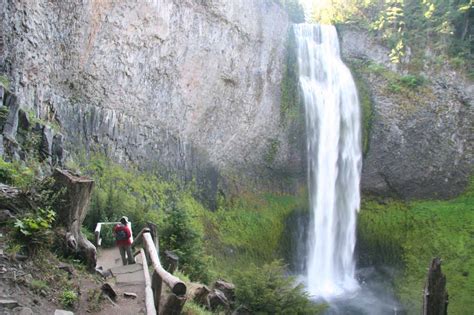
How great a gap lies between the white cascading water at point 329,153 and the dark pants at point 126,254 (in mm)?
15048

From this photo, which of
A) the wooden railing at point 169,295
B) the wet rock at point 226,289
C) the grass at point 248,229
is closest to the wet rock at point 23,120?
the wooden railing at point 169,295

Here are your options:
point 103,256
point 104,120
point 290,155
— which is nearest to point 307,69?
point 290,155

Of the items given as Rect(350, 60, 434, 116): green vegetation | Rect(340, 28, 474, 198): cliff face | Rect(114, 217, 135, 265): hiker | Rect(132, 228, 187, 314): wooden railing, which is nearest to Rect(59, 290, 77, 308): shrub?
Rect(132, 228, 187, 314): wooden railing

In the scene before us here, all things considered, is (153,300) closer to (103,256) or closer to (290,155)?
(103,256)

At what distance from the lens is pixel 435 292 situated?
10.2 m

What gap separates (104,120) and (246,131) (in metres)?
8.90

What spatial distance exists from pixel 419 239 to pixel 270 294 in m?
15.2

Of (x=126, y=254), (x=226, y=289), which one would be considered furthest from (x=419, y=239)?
(x=126, y=254)

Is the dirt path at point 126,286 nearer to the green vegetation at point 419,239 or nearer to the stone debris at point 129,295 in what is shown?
the stone debris at point 129,295

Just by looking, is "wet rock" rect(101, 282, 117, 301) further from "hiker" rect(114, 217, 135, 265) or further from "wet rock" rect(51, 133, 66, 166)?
"wet rock" rect(51, 133, 66, 166)

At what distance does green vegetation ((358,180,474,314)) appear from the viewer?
20.7 m

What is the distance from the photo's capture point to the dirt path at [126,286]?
565cm

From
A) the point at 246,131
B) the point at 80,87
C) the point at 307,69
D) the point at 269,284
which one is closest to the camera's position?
the point at 269,284

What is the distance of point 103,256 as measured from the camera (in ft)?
32.5
